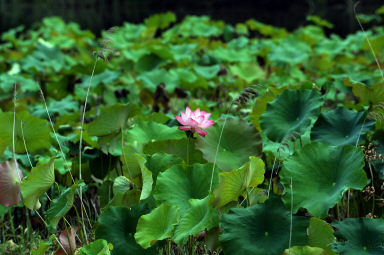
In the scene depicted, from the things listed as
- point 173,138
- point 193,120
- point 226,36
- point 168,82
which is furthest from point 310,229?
point 226,36

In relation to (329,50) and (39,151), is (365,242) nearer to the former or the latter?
(39,151)

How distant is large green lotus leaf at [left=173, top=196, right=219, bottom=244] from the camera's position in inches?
37.3

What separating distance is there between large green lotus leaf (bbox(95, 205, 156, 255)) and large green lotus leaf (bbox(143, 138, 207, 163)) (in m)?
0.24

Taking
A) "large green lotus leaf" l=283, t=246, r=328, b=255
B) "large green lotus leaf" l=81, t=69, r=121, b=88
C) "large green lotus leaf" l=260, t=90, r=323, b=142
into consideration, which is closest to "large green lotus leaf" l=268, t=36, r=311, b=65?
"large green lotus leaf" l=81, t=69, r=121, b=88

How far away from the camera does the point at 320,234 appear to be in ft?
3.29

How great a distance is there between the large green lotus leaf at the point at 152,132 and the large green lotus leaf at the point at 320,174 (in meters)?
0.36

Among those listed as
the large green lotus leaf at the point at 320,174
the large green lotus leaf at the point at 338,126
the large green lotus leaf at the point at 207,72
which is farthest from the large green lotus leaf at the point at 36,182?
the large green lotus leaf at the point at 207,72

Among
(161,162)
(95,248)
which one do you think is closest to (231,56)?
(161,162)

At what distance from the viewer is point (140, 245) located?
100cm

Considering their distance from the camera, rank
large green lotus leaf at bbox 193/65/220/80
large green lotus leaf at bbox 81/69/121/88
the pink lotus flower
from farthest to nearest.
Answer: large green lotus leaf at bbox 193/65/220/80 < large green lotus leaf at bbox 81/69/121/88 < the pink lotus flower

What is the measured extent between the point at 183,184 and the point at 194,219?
0.13 meters

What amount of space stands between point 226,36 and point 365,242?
3.60 metres

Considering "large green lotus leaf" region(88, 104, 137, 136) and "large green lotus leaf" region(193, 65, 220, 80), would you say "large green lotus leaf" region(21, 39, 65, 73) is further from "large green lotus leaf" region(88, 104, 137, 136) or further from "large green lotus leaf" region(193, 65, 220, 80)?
"large green lotus leaf" region(88, 104, 137, 136)

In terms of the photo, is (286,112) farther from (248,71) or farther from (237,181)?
(248,71)
